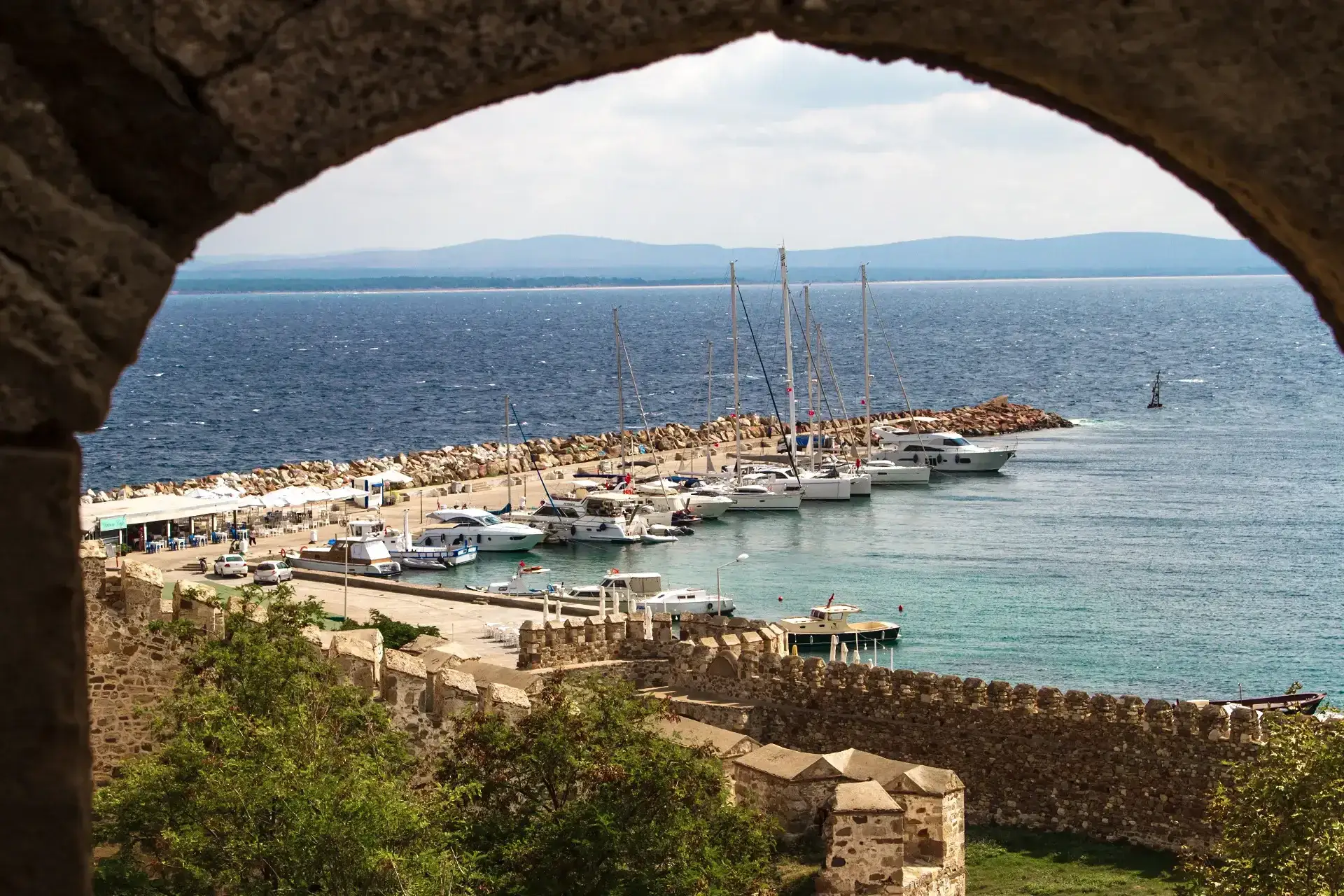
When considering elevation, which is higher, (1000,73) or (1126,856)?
(1000,73)

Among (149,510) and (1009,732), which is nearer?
(1009,732)

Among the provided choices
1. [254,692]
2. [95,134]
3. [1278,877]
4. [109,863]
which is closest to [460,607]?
[254,692]

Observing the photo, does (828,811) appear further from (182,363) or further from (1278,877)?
(182,363)

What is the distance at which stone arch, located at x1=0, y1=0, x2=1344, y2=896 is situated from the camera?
A: 2799 millimetres

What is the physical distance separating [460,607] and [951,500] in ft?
117

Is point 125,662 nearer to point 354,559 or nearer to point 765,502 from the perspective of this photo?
point 354,559

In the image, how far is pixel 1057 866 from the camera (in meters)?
20.7

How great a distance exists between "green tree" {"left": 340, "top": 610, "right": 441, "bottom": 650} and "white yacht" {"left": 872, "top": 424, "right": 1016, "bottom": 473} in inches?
1899

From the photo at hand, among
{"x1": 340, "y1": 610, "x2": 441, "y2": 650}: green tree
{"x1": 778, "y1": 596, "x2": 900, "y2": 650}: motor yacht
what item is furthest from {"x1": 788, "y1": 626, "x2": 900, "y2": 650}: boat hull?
{"x1": 340, "y1": 610, "x2": 441, "y2": 650}: green tree

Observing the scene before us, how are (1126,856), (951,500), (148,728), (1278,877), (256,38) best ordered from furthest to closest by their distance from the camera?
(951,500) → (1126,856) → (148,728) → (1278,877) → (256,38)

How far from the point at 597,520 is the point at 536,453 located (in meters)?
21.1

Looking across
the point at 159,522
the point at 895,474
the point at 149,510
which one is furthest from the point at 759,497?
the point at 149,510

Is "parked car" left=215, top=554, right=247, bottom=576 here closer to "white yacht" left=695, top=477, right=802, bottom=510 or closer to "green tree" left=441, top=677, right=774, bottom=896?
"white yacht" left=695, top=477, right=802, bottom=510

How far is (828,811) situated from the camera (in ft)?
62.1
